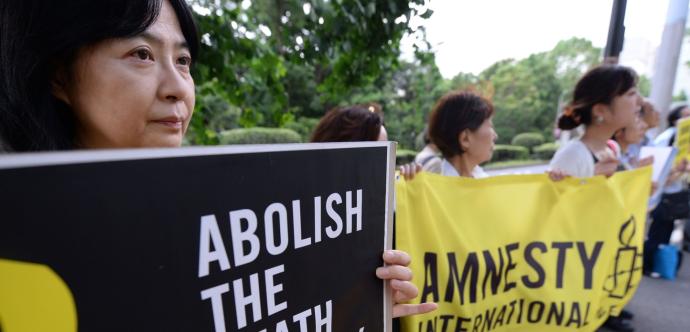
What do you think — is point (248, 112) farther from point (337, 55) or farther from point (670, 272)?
point (670, 272)

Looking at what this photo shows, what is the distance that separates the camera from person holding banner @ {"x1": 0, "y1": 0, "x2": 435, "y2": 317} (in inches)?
28.9

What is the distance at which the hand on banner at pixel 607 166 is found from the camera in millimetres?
2064

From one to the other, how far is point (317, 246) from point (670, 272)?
15.9ft

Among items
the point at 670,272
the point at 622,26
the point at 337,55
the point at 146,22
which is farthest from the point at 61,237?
the point at 670,272

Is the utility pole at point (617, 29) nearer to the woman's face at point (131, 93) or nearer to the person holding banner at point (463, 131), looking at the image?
the person holding banner at point (463, 131)

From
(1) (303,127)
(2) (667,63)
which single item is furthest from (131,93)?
(1) (303,127)

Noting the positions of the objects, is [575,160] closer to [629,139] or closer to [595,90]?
[595,90]

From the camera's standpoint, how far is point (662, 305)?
3.45 meters

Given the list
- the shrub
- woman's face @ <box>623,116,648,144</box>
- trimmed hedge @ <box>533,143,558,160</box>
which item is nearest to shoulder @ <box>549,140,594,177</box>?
woman's face @ <box>623,116,648,144</box>

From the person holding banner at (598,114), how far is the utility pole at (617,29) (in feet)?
3.39

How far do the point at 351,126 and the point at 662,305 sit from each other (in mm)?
3535

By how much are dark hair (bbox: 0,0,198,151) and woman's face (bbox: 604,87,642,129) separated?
2.49 m

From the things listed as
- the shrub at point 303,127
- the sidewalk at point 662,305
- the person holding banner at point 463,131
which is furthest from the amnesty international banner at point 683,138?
the shrub at point 303,127

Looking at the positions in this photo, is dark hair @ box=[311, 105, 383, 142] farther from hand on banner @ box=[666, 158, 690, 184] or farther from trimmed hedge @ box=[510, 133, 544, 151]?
trimmed hedge @ box=[510, 133, 544, 151]
